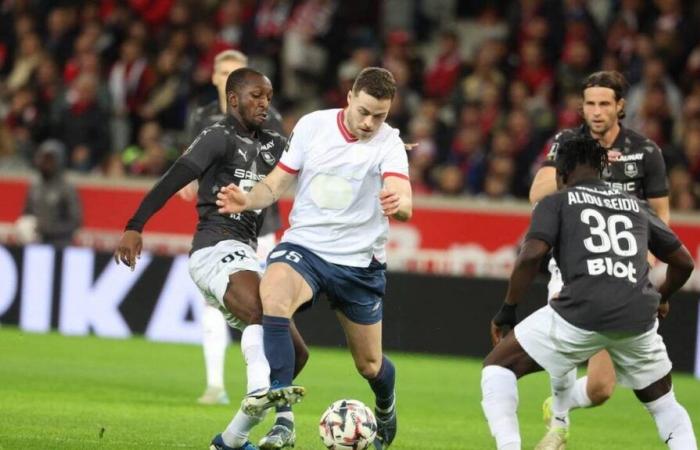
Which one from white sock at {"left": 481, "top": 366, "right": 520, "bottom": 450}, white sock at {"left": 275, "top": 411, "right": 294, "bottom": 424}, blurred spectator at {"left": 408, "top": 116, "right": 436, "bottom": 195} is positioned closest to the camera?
white sock at {"left": 481, "top": 366, "right": 520, "bottom": 450}

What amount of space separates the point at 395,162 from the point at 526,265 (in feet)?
3.90

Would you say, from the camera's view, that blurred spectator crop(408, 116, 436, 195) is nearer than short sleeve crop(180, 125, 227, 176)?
No

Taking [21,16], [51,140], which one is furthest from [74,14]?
[51,140]

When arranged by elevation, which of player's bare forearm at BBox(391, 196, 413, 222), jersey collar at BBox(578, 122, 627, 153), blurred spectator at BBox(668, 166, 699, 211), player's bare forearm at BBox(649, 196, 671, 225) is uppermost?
blurred spectator at BBox(668, 166, 699, 211)

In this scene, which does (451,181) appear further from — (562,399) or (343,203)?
(343,203)

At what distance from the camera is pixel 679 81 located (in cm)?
1798

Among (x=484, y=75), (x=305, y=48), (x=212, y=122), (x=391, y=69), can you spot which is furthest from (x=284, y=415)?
(x=305, y=48)

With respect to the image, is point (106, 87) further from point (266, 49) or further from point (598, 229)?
point (598, 229)

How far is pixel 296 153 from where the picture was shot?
8.14 metres

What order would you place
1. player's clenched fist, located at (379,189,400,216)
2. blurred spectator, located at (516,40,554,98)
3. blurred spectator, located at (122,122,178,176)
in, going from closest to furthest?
player's clenched fist, located at (379,189,400,216) → blurred spectator, located at (516,40,554,98) → blurred spectator, located at (122,122,178,176)

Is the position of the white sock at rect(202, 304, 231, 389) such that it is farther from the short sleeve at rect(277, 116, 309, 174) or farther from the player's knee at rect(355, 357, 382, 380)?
the short sleeve at rect(277, 116, 309, 174)

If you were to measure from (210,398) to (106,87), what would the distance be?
10045 millimetres

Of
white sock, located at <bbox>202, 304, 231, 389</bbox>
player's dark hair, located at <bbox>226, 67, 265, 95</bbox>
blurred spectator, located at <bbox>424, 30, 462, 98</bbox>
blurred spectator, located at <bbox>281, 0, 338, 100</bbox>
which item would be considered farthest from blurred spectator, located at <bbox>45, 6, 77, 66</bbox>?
player's dark hair, located at <bbox>226, 67, 265, 95</bbox>

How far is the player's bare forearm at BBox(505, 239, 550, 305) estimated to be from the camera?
714 centimetres
